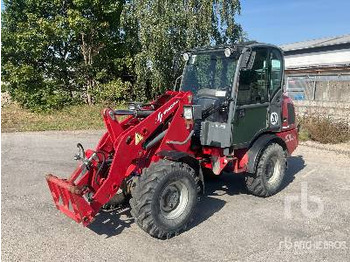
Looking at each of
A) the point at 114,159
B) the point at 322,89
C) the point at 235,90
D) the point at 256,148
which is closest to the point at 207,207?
the point at 256,148

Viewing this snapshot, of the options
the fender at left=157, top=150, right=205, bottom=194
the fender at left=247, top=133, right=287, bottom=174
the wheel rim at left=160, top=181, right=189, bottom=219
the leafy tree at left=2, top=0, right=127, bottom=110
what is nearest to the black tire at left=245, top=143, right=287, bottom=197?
the fender at left=247, top=133, right=287, bottom=174

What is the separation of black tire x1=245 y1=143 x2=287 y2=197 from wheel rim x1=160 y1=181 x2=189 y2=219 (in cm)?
165

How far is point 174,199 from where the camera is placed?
4.72 metres

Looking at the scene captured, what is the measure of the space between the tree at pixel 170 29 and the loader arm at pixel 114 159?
11260 millimetres

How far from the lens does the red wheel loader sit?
14.5ft

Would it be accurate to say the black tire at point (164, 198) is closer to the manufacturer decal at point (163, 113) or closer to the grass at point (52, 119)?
the manufacturer decal at point (163, 113)

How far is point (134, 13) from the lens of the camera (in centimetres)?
1667

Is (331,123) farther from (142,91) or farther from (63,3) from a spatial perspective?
(63,3)

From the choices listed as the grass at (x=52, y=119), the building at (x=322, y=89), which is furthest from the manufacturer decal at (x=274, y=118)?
the grass at (x=52, y=119)

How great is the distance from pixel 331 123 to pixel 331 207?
692cm

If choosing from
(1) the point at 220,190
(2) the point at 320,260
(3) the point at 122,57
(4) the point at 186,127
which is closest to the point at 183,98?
(4) the point at 186,127

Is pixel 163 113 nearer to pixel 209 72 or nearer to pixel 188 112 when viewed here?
pixel 188 112

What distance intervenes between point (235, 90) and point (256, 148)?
3.43ft

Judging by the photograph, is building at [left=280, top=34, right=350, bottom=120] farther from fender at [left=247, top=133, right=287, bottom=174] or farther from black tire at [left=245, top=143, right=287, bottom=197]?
fender at [left=247, top=133, right=287, bottom=174]
